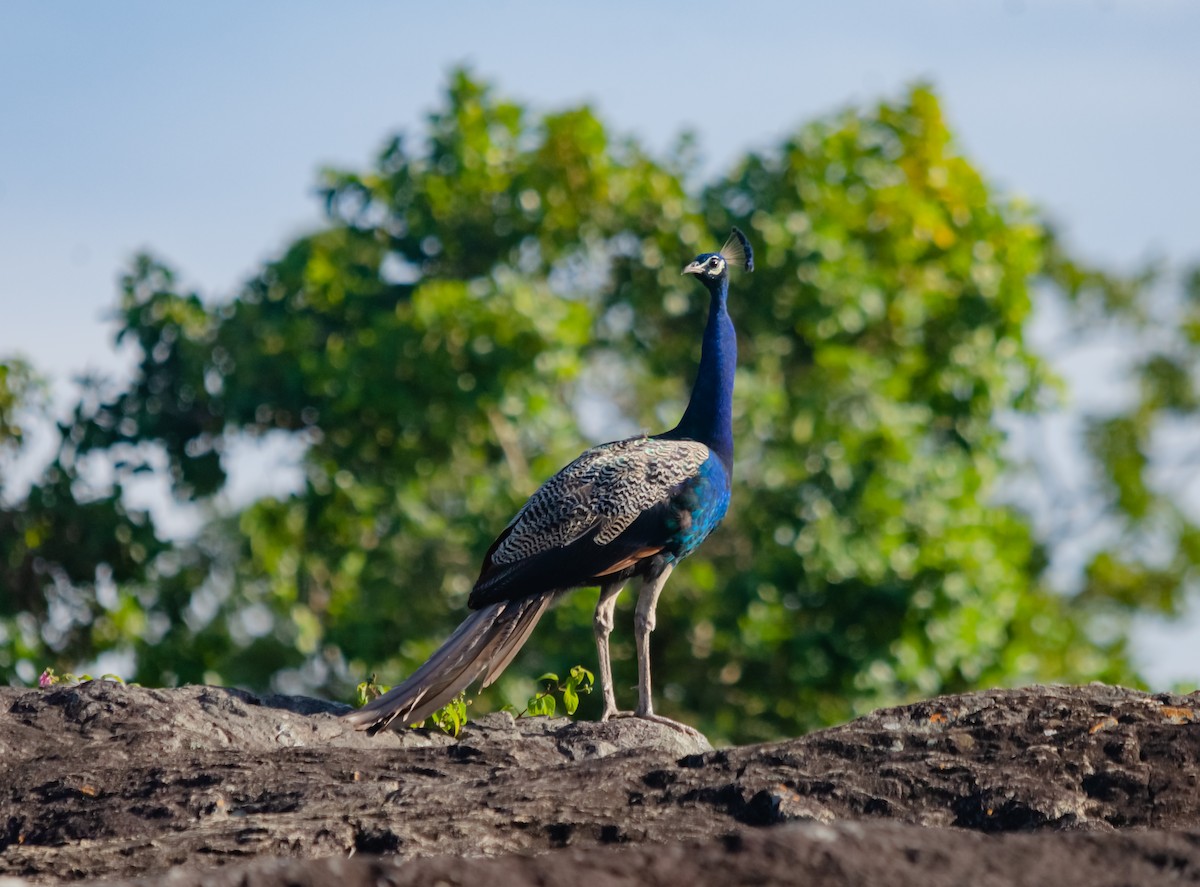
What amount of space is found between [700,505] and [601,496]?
1.45 feet

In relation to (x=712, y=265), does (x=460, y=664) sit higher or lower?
lower

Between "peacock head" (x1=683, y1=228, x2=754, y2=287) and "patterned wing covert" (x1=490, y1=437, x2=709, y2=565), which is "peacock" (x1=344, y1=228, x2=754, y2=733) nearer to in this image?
"patterned wing covert" (x1=490, y1=437, x2=709, y2=565)

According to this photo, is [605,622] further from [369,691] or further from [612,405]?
[612,405]

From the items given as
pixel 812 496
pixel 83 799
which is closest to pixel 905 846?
pixel 83 799

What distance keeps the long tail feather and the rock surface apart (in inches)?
11.4

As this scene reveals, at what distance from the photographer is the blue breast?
24.6 feet

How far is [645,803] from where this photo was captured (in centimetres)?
516

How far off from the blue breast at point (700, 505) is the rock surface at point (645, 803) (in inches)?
46.3

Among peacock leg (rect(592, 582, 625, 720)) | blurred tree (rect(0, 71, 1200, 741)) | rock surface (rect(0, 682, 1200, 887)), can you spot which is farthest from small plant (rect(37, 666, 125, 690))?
blurred tree (rect(0, 71, 1200, 741))

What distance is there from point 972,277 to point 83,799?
1135cm

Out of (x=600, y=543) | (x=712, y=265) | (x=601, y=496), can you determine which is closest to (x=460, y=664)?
(x=600, y=543)

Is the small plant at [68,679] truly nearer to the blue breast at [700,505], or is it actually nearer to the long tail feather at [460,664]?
the long tail feather at [460,664]

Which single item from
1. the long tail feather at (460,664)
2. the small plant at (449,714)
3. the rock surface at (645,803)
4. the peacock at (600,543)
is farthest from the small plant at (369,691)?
the rock surface at (645,803)

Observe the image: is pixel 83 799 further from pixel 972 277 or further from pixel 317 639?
pixel 972 277
